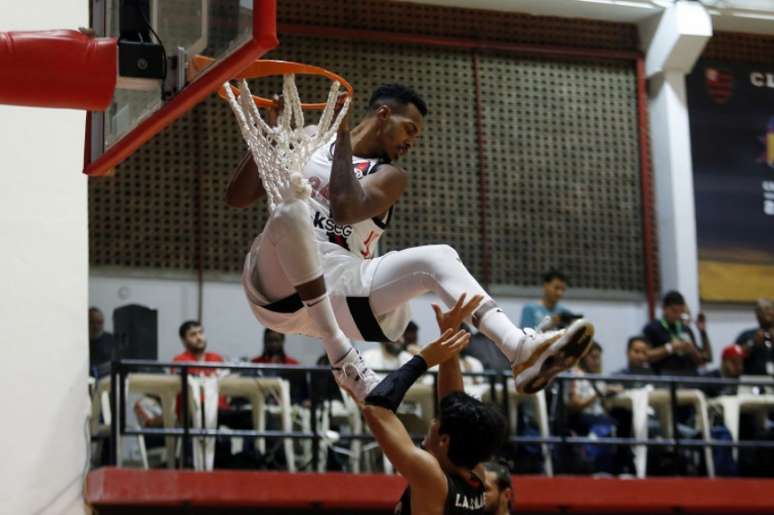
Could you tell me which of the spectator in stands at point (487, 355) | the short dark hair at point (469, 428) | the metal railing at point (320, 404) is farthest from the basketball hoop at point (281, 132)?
the spectator in stands at point (487, 355)

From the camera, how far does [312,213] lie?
5488mm

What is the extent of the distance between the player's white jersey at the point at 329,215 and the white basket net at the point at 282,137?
10 cm

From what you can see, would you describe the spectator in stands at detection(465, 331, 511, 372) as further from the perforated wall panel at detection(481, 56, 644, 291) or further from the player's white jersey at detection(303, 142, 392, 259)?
the player's white jersey at detection(303, 142, 392, 259)

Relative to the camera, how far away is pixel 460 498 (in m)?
5.62

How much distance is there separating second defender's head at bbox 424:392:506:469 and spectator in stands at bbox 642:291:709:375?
18.6ft

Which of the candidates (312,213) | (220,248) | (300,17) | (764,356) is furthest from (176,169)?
(312,213)

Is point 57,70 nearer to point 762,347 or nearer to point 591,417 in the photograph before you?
point 591,417

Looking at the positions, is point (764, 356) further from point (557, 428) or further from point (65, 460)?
point (65, 460)

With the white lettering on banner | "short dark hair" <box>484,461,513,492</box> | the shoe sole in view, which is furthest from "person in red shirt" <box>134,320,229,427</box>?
the white lettering on banner

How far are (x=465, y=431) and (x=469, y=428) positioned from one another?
1.4 inches

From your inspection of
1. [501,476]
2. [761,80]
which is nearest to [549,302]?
[501,476]

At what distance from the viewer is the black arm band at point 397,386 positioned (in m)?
5.23

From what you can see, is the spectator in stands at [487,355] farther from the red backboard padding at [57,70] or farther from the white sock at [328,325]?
the red backboard padding at [57,70]

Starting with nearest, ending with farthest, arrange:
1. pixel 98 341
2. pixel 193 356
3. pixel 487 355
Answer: pixel 193 356 < pixel 98 341 < pixel 487 355
